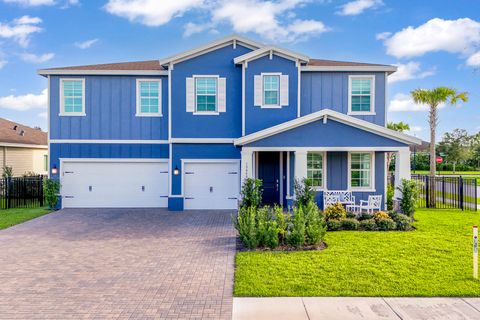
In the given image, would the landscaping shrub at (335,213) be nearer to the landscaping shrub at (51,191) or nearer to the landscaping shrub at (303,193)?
the landscaping shrub at (303,193)

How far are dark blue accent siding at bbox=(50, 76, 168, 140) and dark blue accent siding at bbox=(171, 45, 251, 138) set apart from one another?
87cm

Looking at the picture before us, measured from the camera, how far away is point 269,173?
15.7 meters

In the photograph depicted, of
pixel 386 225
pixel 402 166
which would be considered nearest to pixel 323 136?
pixel 402 166

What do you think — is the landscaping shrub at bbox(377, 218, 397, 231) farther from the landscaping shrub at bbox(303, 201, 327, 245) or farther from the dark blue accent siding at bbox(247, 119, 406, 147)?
the dark blue accent siding at bbox(247, 119, 406, 147)

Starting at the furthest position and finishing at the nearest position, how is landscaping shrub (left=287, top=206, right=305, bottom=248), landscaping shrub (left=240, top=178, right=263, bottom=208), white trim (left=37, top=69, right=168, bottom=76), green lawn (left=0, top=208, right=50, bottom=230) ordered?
white trim (left=37, top=69, right=168, bottom=76)
green lawn (left=0, top=208, right=50, bottom=230)
landscaping shrub (left=240, top=178, right=263, bottom=208)
landscaping shrub (left=287, top=206, right=305, bottom=248)

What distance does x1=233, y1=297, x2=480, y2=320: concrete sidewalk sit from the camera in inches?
207

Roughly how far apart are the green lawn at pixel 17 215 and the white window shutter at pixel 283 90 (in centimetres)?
1134

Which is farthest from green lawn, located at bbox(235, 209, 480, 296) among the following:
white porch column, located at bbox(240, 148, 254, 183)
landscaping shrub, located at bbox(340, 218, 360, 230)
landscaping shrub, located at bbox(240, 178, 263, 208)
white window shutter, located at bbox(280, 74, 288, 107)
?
white window shutter, located at bbox(280, 74, 288, 107)

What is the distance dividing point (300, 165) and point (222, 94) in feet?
16.2

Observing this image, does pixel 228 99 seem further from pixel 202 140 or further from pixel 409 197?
pixel 409 197

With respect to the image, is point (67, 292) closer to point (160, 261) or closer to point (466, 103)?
point (160, 261)

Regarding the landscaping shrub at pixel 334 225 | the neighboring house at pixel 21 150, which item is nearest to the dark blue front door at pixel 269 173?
the landscaping shrub at pixel 334 225

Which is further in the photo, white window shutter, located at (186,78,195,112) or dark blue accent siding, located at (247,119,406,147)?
white window shutter, located at (186,78,195,112)

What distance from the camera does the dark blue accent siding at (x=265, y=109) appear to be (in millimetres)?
14797
